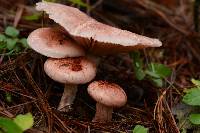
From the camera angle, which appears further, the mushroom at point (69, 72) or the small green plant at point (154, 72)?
the small green plant at point (154, 72)

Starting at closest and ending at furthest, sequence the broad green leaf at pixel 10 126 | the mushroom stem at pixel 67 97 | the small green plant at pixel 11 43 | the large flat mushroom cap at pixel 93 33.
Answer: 1. the broad green leaf at pixel 10 126
2. the large flat mushroom cap at pixel 93 33
3. the mushroom stem at pixel 67 97
4. the small green plant at pixel 11 43

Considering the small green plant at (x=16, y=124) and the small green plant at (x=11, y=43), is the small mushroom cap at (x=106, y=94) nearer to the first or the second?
the small green plant at (x=16, y=124)

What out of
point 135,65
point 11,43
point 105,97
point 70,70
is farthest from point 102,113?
point 11,43

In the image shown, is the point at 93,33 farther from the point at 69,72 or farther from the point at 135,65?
the point at 135,65

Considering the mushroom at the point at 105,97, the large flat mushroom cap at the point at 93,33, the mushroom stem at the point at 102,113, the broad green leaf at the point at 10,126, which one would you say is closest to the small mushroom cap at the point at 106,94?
the mushroom at the point at 105,97

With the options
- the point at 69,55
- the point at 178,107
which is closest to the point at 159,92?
the point at 178,107

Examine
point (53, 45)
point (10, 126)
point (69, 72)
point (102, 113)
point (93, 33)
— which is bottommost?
point (102, 113)

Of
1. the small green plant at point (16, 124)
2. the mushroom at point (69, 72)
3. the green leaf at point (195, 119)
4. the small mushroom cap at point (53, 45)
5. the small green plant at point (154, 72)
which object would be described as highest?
the small mushroom cap at point (53, 45)
